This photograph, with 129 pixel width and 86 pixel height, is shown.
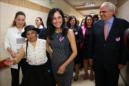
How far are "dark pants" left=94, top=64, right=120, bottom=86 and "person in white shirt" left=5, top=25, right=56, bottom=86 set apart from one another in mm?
722

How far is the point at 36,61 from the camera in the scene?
2648 mm

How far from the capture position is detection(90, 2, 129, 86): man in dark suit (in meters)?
2.87

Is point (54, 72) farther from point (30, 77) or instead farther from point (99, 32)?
point (99, 32)

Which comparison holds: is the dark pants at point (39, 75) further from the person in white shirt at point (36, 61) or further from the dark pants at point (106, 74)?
the dark pants at point (106, 74)

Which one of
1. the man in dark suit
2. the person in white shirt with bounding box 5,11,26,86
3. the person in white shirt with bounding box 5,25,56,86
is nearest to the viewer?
the person in white shirt with bounding box 5,25,56,86

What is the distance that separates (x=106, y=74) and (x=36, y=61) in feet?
3.33

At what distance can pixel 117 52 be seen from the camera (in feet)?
9.51

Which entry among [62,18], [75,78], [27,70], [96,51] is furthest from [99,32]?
[75,78]

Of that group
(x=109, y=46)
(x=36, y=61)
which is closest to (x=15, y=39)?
(x=36, y=61)

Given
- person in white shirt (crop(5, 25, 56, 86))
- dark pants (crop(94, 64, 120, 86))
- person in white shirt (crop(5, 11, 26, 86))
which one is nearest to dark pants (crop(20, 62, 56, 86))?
person in white shirt (crop(5, 25, 56, 86))

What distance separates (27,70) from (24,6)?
275 cm

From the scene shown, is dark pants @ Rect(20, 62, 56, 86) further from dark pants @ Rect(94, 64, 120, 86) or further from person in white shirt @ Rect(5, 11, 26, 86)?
person in white shirt @ Rect(5, 11, 26, 86)

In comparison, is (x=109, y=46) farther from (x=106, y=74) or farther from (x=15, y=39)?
(x=15, y=39)

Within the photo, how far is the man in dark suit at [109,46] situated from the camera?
287 cm
